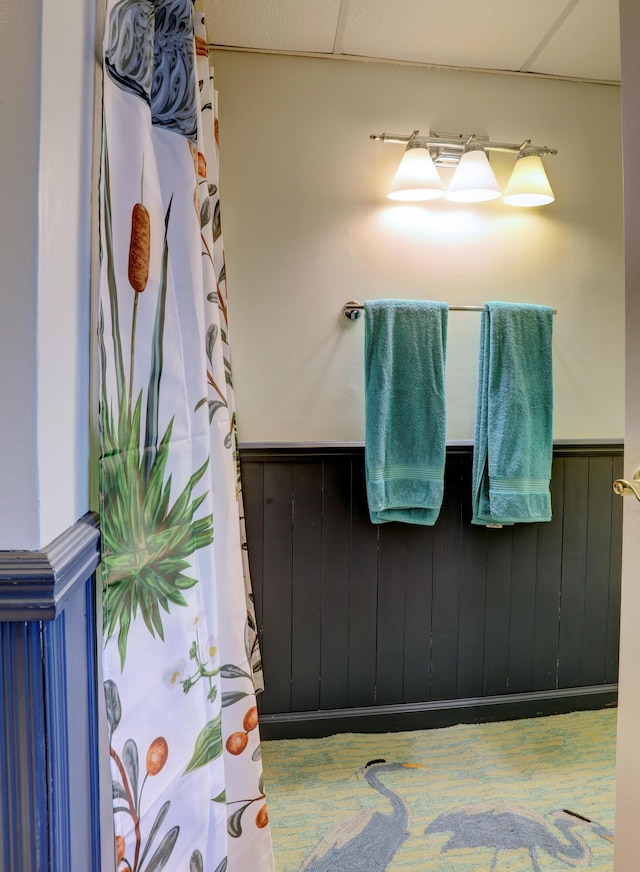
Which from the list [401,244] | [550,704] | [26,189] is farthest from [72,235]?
[550,704]

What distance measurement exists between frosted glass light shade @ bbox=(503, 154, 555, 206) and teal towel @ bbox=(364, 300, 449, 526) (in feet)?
1.46

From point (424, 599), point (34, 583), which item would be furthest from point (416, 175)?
point (34, 583)

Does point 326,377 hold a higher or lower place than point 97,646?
higher

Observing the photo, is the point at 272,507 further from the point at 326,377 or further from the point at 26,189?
the point at 26,189

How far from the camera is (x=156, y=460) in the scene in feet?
2.60

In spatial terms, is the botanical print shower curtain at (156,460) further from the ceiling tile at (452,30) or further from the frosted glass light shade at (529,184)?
the frosted glass light shade at (529,184)

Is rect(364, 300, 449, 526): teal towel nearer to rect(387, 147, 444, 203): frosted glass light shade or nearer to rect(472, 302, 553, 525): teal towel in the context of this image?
rect(472, 302, 553, 525): teal towel

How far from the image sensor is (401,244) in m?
1.98

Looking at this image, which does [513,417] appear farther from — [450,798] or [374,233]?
[450,798]

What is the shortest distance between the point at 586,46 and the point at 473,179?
0.51 m

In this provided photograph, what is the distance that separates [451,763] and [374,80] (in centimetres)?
213

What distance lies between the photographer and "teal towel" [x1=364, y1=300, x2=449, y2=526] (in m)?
1.86

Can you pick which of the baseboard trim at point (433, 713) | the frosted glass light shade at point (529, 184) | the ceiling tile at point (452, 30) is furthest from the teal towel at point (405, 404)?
the ceiling tile at point (452, 30)

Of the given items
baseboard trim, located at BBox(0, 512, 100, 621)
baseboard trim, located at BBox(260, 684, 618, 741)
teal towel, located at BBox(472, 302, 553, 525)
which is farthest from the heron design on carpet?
baseboard trim, located at BBox(0, 512, 100, 621)
